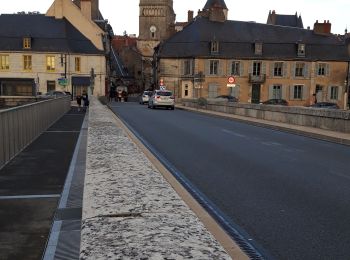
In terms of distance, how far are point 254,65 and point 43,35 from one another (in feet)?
99.2

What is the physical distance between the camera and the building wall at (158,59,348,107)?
67938 mm

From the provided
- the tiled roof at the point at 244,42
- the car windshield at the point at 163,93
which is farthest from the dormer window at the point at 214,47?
the car windshield at the point at 163,93

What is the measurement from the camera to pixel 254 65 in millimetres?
68875

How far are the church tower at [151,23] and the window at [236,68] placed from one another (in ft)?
172

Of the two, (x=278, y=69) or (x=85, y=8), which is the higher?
(x=85, y=8)

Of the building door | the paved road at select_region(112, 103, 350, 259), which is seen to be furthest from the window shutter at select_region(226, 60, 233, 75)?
the paved road at select_region(112, 103, 350, 259)

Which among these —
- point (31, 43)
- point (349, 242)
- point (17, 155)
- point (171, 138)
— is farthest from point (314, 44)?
point (349, 242)

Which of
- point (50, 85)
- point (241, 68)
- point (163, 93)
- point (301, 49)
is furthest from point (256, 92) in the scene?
point (163, 93)

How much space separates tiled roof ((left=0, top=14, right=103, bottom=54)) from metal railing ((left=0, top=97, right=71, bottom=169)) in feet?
161

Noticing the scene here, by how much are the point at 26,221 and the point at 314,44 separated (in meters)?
69.1

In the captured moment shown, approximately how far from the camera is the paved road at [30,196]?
498 centimetres

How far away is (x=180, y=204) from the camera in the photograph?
200 inches

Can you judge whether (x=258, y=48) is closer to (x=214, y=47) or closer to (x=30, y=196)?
(x=214, y=47)

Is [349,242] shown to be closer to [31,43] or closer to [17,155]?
[17,155]
